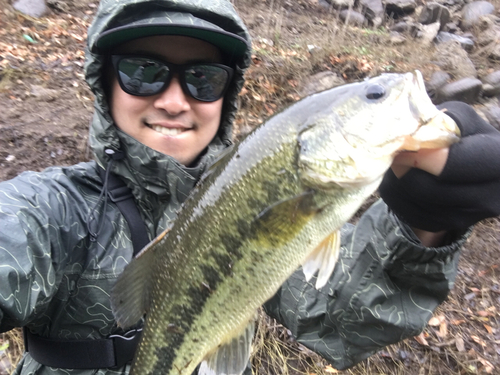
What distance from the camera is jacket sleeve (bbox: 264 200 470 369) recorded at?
1.71 meters

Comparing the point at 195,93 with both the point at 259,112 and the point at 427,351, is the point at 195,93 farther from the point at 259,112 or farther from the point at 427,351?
the point at 259,112

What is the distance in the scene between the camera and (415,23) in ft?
36.1

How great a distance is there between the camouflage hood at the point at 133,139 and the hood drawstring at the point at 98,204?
0.03 m

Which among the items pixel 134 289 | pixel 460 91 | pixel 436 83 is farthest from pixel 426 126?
pixel 436 83

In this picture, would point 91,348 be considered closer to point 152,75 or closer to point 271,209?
point 271,209

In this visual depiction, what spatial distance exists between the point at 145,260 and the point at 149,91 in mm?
916

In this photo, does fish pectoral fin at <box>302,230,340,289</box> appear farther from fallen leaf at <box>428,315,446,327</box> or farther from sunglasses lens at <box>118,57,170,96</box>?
fallen leaf at <box>428,315,446,327</box>

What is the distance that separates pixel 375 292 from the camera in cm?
185

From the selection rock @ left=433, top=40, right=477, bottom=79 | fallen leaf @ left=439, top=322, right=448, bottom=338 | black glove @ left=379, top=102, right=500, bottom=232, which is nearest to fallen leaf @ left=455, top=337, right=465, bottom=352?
fallen leaf @ left=439, top=322, right=448, bottom=338

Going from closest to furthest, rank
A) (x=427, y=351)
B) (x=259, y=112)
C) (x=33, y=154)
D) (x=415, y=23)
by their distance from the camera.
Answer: (x=427, y=351), (x=33, y=154), (x=259, y=112), (x=415, y=23)

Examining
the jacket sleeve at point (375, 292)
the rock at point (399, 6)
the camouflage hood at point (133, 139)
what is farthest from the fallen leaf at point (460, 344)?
the rock at point (399, 6)

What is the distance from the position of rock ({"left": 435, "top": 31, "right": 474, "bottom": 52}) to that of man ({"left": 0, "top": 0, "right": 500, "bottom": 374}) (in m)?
9.56

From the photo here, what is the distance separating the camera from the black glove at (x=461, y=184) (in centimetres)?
138

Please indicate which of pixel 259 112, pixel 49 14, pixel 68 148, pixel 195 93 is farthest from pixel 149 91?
pixel 49 14
